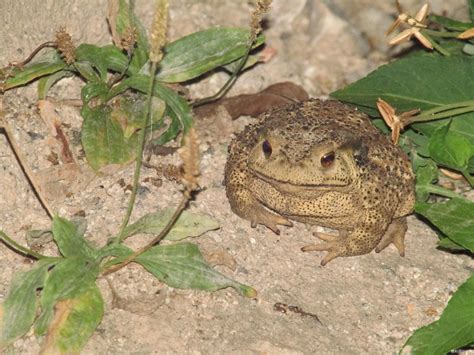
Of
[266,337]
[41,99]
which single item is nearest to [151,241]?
[266,337]

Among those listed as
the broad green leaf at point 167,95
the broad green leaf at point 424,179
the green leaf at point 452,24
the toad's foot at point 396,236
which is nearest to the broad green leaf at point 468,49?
the green leaf at point 452,24

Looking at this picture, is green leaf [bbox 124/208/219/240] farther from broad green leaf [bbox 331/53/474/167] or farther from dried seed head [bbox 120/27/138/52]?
broad green leaf [bbox 331/53/474/167]

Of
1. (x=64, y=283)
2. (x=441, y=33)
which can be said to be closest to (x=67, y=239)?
(x=64, y=283)

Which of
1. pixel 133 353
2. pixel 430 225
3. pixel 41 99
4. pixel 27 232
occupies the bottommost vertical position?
pixel 430 225

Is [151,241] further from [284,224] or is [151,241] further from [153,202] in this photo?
[284,224]

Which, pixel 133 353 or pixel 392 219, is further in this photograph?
pixel 392 219

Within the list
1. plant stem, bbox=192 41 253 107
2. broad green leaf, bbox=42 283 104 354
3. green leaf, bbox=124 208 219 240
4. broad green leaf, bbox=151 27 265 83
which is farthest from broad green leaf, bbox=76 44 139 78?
broad green leaf, bbox=42 283 104 354

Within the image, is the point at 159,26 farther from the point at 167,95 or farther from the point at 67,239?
the point at 167,95

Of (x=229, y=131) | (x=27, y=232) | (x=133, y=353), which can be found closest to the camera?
(x=133, y=353)
